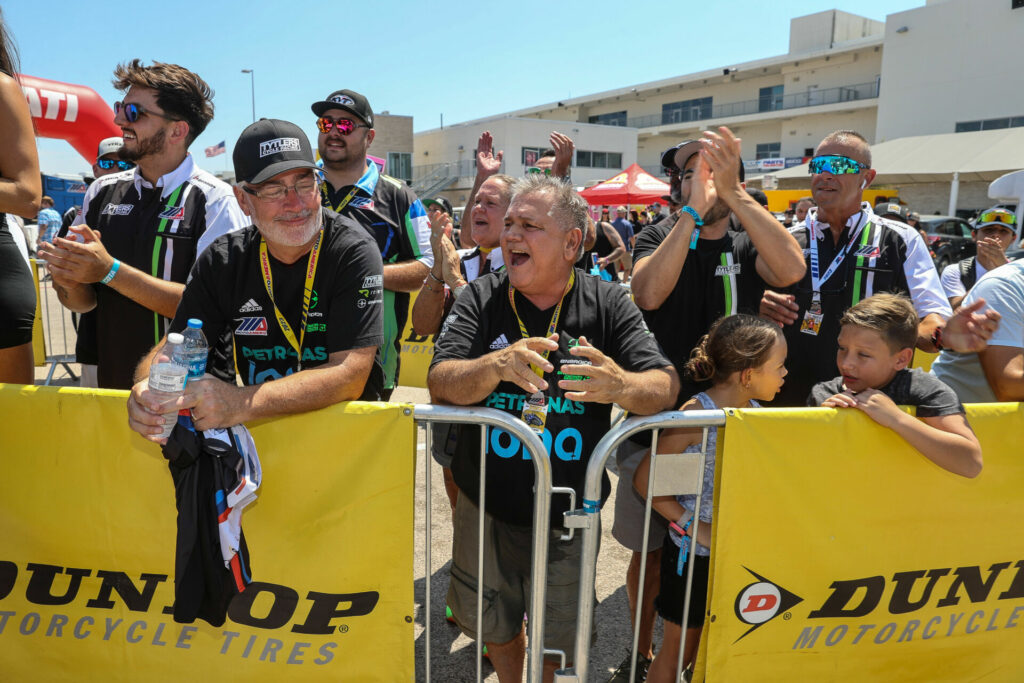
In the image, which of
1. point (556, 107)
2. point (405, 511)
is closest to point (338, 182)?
point (405, 511)

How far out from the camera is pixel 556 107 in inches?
2491

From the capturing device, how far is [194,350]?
204 centimetres

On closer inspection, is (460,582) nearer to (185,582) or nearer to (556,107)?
(185,582)

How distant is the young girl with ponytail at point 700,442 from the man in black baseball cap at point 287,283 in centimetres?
123

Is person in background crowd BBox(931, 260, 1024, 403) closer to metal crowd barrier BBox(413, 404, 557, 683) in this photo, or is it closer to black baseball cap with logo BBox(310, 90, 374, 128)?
metal crowd barrier BBox(413, 404, 557, 683)

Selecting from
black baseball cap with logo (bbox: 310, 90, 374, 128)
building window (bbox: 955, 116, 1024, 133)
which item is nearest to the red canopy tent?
black baseball cap with logo (bbox: 310, 90, 374, 128)

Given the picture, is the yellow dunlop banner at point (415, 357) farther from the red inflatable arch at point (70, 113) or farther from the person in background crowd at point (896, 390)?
the red inflatable arch at point (70, 113)

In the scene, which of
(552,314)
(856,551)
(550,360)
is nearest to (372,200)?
(552,314)

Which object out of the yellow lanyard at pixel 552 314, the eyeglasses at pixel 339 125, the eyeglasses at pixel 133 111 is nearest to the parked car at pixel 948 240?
the eyeglasses at pixel 339 125

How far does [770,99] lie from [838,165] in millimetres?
53446

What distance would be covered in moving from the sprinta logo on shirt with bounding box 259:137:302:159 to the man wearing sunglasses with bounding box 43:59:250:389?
72 centimetres

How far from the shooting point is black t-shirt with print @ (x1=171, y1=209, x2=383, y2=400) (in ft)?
7.63

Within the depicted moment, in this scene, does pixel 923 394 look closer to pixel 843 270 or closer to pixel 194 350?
pixel 843 270

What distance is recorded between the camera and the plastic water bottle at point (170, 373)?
196cm
